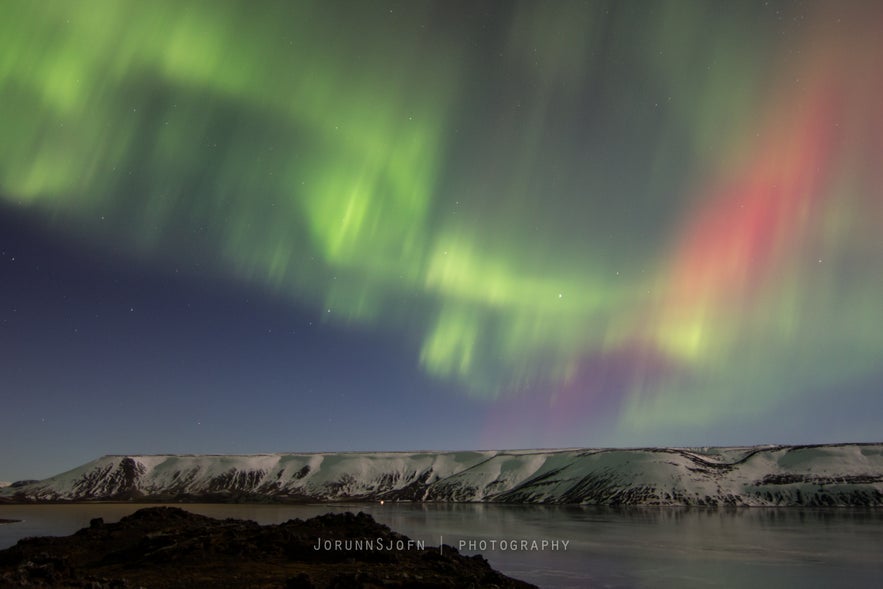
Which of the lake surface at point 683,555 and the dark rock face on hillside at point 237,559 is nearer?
the dark rock face on hillside at point 237,559

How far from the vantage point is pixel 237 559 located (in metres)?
46.9

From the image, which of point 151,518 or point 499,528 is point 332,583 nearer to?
point 151,518

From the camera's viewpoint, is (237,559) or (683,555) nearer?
(237,559)

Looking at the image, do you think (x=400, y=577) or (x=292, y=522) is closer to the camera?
(x=400, y=577)

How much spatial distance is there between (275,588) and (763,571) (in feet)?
147

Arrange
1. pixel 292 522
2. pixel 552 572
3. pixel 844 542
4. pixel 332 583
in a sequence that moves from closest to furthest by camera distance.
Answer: pixel 332 583 < pixel 552 572 < pixel 292 522 < pixel 844 542

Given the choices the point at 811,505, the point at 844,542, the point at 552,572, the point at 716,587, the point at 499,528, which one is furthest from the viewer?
the point at 811,505

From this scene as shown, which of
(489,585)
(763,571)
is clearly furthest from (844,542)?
(489,585)

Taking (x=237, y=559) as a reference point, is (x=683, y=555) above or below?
below

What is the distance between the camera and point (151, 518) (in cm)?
6612

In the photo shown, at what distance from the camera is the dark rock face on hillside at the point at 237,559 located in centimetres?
3719

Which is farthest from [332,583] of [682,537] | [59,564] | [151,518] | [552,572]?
[682,537]

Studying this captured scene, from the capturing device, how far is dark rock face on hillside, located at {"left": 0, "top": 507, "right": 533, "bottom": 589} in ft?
122

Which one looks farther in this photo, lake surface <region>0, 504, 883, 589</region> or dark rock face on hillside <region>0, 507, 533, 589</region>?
lake surface <region>0, 504, 883, 589</region>
